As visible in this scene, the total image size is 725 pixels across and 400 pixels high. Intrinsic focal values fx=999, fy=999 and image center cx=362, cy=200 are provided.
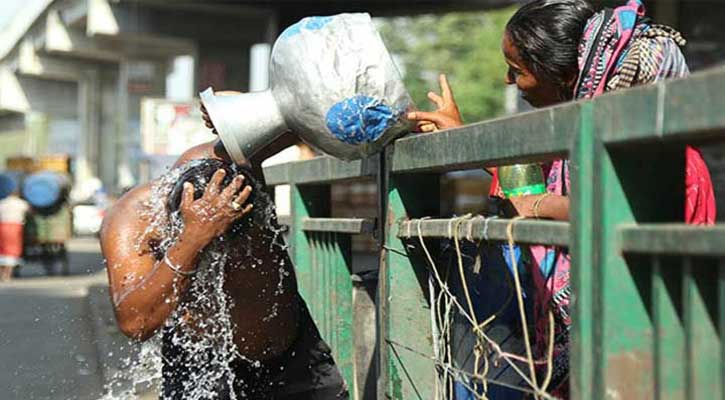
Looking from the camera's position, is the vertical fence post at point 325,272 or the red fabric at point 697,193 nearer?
the red fabric at point 697,193

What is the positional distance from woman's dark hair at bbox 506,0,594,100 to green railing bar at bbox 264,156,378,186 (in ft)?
1.76

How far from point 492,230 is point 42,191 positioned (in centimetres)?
1459

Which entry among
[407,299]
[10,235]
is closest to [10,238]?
[10,235]

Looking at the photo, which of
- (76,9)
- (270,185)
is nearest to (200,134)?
(270,185)

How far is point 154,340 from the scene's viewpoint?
10.6ft

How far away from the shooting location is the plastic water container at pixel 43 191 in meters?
15.6

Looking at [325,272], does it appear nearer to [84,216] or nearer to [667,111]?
[667,111]

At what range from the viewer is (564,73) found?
2.62 metres

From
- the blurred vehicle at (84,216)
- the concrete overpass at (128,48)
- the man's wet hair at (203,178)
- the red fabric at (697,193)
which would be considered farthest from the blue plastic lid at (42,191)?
the red fabric at (697,193)

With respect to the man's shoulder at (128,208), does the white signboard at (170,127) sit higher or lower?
higher

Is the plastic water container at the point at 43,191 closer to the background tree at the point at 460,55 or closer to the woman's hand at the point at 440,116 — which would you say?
the woman's hand at the point at 440,116

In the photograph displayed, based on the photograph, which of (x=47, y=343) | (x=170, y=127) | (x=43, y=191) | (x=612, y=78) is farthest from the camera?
(x=43, y=191)

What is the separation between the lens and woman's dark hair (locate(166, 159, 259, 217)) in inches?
112

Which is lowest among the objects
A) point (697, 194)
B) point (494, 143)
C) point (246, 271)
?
point (246, 271)
